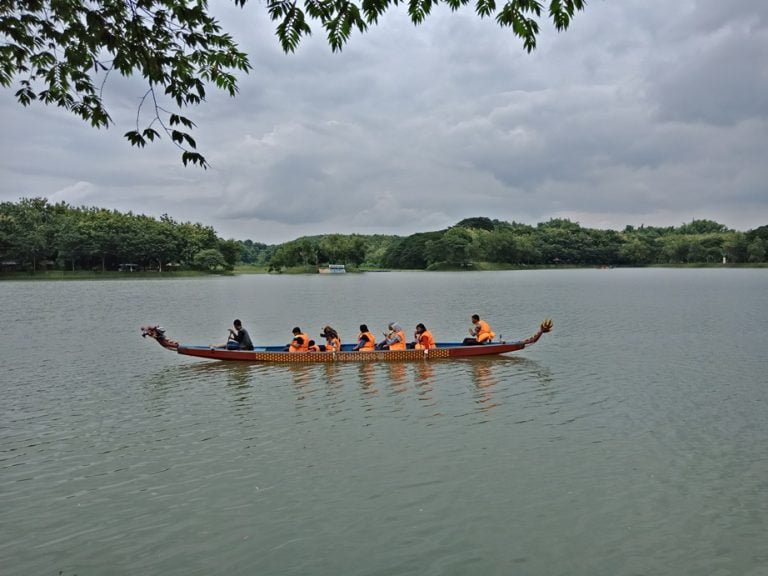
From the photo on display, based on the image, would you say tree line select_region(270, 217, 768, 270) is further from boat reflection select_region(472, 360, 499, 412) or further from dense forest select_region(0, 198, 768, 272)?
boat reflection select_region(472, 360, 499, 412)

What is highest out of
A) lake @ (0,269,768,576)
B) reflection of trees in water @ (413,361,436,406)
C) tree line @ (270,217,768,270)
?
tree line @ (270,217,768,270)

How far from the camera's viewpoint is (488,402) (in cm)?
1505

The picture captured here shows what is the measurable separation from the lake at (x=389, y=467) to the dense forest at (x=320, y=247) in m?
89.5

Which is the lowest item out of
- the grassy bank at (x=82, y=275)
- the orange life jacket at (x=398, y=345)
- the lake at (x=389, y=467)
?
the lake at (x=389, y=467)

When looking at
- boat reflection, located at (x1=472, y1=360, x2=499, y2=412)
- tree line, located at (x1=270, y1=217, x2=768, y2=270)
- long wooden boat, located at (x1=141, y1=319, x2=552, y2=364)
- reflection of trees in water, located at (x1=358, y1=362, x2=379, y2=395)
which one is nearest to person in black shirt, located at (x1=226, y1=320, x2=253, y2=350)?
long wooden boat, located at (x1=141, y1=319, x2=552, y2=364)

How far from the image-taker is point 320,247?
151 m

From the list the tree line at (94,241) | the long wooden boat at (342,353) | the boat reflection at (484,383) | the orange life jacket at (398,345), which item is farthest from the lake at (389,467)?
the tree line at (94,241)

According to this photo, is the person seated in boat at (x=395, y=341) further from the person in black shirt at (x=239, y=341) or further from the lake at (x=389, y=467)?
the person in black shirt at (x=239, y=341)

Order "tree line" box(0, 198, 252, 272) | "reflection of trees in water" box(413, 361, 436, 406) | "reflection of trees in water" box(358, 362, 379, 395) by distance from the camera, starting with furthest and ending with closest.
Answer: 1. "tree line" box(0, 198, 252, 272)
2. "reflection of trees in water" box(358, 362, 379, 395)
3. "reflection of trees in water" box(413, 361, 436, 406)

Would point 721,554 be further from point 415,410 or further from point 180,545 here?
point 415,410

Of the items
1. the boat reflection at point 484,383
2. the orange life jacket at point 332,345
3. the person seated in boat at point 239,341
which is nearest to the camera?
the boat reflection at point 484,383

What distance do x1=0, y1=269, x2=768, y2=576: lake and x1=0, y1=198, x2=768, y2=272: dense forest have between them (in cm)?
8950

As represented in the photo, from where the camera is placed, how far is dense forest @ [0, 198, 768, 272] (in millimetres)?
100438

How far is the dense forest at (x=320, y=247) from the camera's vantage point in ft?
330
